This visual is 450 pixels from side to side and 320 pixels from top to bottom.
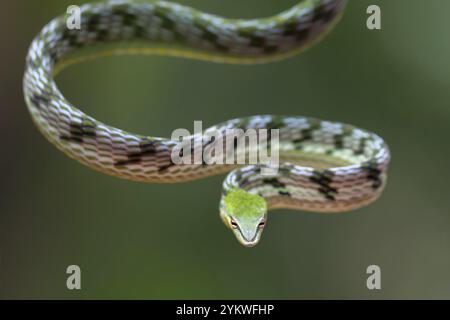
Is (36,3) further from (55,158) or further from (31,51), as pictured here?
(31,51)

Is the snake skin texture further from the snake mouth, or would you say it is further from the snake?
the snake mouth

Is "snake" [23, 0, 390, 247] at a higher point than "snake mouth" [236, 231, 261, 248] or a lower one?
higher

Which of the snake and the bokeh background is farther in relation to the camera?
the bokeh background

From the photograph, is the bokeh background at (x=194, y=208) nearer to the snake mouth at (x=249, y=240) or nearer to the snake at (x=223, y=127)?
the snake at (x=223, y=127)

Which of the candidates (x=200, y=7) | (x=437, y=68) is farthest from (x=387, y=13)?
(x=200, y=7)

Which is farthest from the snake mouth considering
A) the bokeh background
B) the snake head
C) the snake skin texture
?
the bokeh background

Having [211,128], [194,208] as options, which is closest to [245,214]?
[211,128]

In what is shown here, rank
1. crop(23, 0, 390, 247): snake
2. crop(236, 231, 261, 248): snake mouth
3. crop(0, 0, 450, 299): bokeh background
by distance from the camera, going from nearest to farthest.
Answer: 1. crop(236, 231, 261, 248): snake mouth
2. crop(23, 0, 390, 247): snake
3. crop(0, 0, 450, 299): bokeh background
